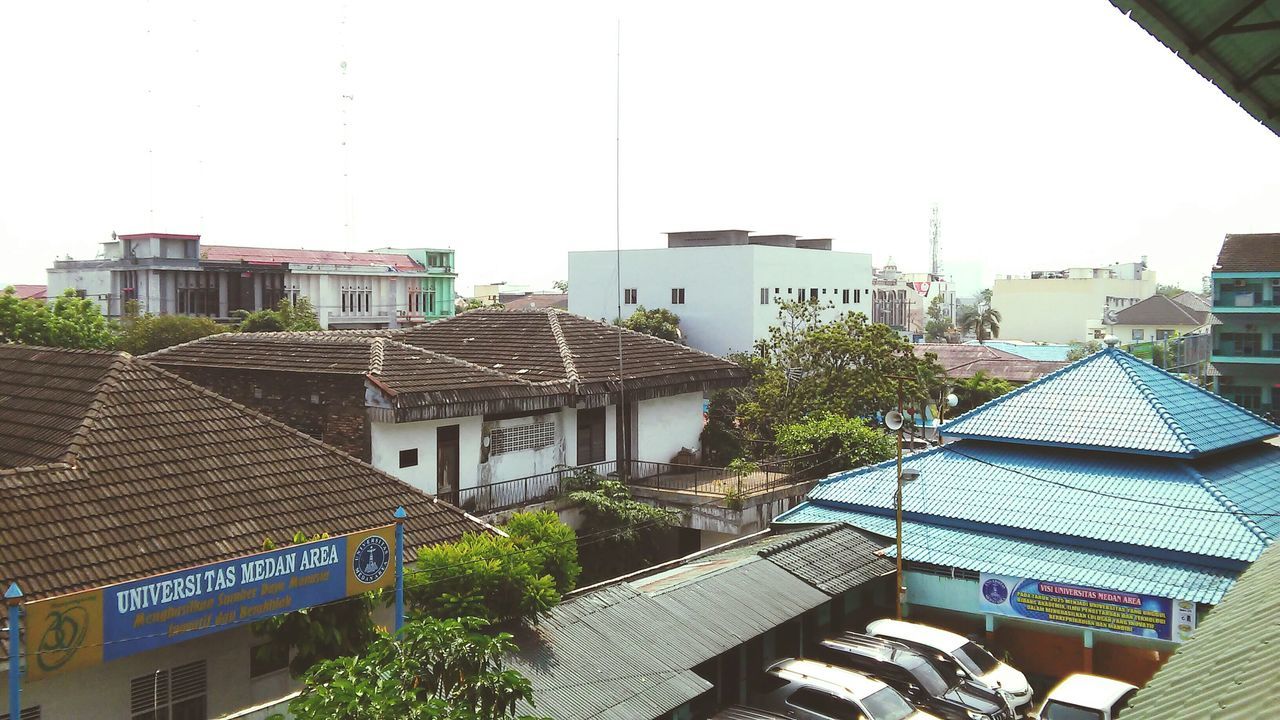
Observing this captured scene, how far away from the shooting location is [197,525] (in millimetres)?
13445

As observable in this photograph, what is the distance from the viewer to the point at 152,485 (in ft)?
45.1

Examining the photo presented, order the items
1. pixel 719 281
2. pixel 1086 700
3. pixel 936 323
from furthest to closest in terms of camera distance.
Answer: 1. pixel 936 323
2. pixel 719 281
3. pixel 1086 700

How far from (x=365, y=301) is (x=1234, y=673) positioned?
81650 mm

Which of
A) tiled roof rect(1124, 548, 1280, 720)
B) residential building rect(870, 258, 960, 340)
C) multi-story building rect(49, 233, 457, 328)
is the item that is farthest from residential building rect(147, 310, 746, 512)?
residential building rect(870, 258, 960, 340)

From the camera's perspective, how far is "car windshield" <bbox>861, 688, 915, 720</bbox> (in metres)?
15.3

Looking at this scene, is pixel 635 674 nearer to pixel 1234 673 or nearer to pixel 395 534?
pixel 395 534

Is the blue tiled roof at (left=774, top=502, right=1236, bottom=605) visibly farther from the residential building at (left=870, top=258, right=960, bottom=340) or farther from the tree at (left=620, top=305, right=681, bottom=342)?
the residential building at (left=870, top=258, right=960, bottom=340)

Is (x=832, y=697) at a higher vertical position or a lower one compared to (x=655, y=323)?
lower

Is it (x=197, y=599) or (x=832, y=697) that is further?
(x=832, y=697)

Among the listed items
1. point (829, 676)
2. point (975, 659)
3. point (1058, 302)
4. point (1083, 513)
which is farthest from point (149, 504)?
point (1058, 302)

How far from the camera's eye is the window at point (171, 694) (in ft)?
39.7

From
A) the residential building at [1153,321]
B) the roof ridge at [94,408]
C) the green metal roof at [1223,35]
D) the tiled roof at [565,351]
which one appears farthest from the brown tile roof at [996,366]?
the green metal roof at [1223,35]

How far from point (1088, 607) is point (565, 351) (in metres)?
14.1

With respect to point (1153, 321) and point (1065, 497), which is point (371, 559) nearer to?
point (1065, 497)
